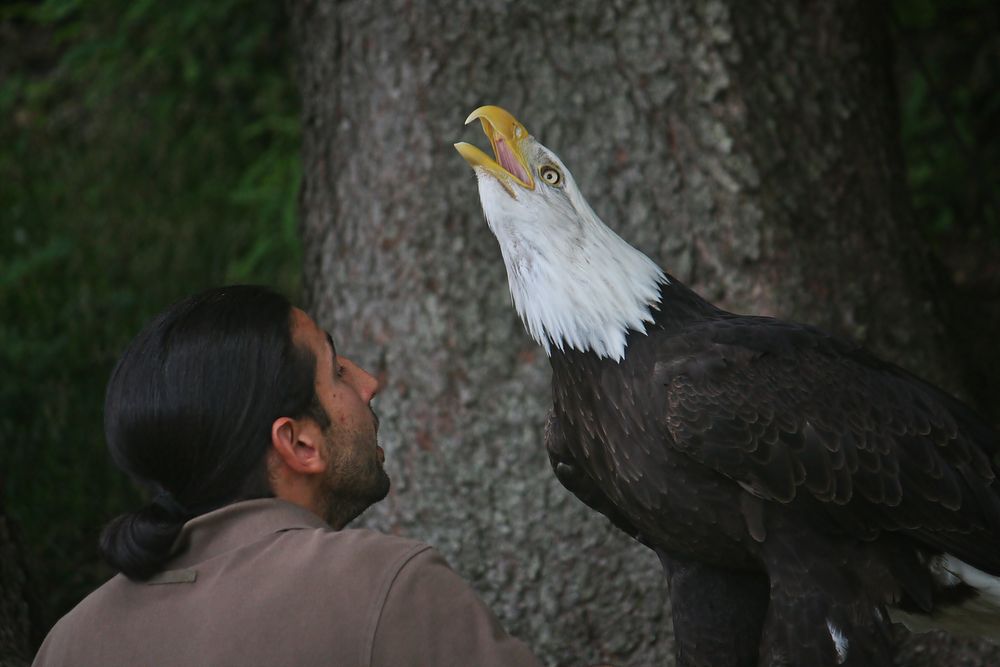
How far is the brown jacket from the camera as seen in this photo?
6.58 ft

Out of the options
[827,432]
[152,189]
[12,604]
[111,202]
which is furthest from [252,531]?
[152,189]

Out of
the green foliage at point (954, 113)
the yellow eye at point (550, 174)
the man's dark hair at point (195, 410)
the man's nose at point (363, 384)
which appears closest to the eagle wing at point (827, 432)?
the yellow eye at point (550, 174)

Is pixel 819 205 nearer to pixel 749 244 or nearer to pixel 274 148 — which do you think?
pixel 749 244

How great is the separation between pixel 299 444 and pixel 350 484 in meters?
0.17

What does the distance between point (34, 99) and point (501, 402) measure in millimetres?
5148

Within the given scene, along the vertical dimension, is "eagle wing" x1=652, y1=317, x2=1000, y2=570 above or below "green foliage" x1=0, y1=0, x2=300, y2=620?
above

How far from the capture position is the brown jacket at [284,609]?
6.58ft

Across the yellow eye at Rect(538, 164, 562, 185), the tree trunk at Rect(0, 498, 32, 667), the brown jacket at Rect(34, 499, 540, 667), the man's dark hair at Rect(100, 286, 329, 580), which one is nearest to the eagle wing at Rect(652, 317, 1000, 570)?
the yellow eye at Rect(538, 164, 562, 185)

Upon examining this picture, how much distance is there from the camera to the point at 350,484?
245cm

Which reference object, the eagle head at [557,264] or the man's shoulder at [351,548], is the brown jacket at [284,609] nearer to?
the man's shoulder at [351,548]

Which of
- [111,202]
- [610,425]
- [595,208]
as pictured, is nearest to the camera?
[610,425]

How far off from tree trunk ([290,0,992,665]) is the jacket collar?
5.90 feet

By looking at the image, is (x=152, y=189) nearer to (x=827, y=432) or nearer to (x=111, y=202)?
(x=111, y=202)

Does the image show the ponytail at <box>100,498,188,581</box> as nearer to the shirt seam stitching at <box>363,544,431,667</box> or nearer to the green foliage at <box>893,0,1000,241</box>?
the shirt seam stitching at <box>363,544,431,667</box>
